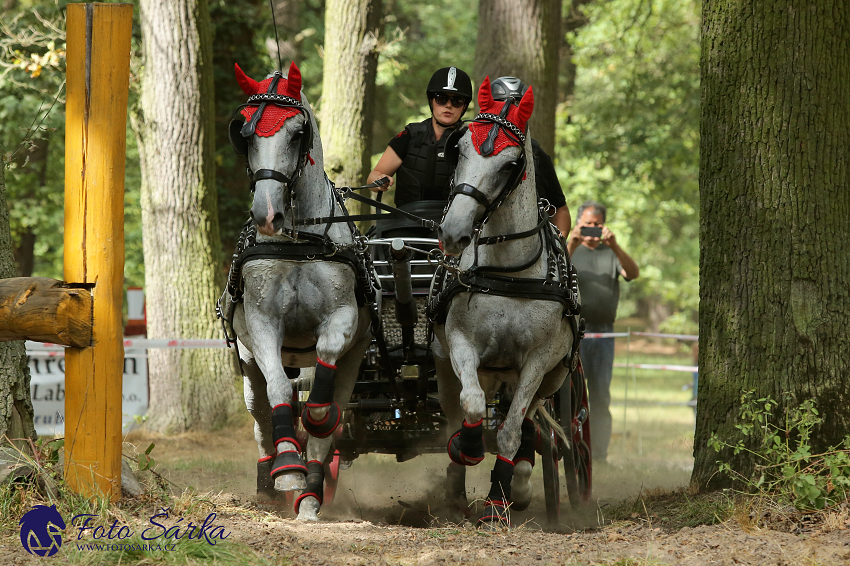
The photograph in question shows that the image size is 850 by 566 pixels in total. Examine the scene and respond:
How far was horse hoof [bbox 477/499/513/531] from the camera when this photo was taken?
429 cm

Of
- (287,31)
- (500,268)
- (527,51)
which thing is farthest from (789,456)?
(287,31)

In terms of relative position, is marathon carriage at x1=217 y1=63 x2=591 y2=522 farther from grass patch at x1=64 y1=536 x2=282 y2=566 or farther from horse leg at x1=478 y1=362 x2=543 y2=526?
grass patch at x1=64 y1=536 x2=282 y2=566

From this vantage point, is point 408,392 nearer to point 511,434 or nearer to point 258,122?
point 511,434

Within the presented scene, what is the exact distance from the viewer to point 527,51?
937 cm

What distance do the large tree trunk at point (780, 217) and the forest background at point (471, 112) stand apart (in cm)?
932

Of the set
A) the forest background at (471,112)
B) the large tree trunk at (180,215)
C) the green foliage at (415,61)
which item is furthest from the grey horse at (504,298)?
the green foliage at (415,61)

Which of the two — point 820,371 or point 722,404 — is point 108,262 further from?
point 820,371

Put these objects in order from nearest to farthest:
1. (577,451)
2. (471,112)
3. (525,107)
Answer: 1. (525,107)
2. (577,451)
3. (471,112)

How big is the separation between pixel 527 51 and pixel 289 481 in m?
6.53

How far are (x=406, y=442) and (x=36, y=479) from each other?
2.23 meters

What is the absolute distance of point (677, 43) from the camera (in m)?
19.3

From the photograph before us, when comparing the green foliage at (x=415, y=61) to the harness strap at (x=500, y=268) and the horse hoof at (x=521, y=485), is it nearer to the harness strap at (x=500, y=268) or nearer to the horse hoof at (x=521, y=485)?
the harness strap at (x=500, y=268)

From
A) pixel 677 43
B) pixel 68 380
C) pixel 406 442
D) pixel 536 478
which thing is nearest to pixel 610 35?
pixel 677 43

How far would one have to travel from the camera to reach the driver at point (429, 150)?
5.88m
